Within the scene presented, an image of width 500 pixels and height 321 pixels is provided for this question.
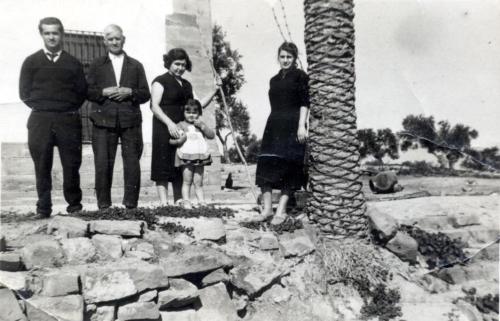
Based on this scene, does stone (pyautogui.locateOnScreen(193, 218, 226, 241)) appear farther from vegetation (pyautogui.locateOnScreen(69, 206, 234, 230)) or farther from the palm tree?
the palm tree

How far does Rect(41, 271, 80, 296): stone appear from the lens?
10.7 feet

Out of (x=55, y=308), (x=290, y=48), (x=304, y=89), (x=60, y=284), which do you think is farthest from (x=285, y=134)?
(x=55, y=308)

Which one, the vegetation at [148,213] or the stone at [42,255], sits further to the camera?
the vegetation at [148,213]

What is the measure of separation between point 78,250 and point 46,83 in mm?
1647

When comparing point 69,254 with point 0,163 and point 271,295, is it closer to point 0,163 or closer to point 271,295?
point 271,295

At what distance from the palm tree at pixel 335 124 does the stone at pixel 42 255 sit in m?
2.54

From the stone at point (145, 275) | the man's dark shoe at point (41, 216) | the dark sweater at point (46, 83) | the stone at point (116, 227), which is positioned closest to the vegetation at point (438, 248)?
the stone at point (145, 275)

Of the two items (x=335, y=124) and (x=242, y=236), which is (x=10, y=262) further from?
(x=335, y=124)

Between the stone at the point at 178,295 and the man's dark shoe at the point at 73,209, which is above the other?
the man's dark shoe at the point at 73,209

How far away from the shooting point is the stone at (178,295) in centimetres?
364

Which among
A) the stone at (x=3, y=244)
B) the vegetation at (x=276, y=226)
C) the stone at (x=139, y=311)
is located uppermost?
the stone at (x=3, y=244)

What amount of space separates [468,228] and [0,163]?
6.26 m

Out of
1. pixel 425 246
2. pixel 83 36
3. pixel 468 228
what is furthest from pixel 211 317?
pixel 83 36

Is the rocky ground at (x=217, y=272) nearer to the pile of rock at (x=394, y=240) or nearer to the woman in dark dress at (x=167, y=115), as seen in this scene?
the pile of rock at (x=394, y=240)
